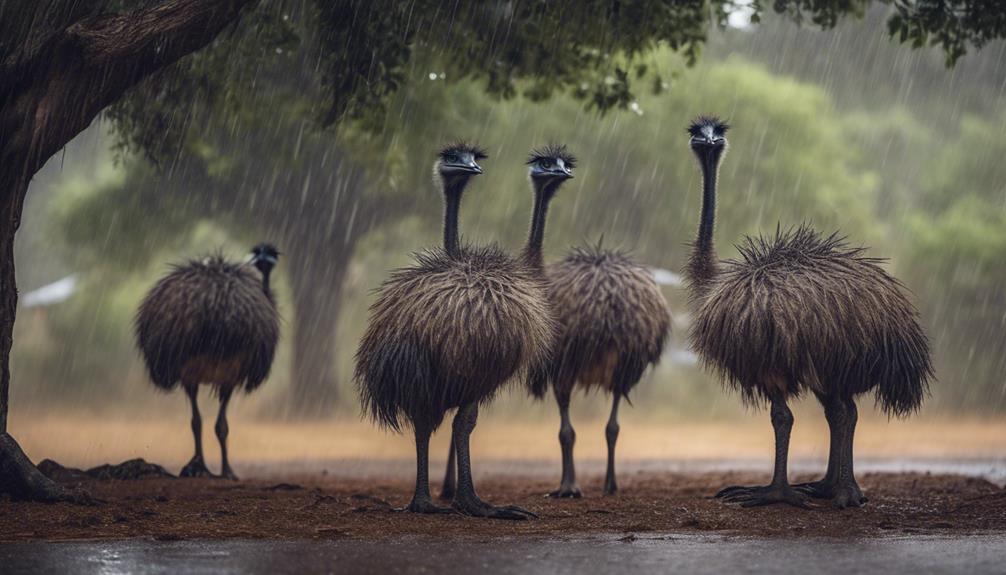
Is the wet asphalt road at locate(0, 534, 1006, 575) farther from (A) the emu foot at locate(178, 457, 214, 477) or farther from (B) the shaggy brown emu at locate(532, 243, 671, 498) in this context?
(A) the emu foot at locate(178, 457, 214, 477)

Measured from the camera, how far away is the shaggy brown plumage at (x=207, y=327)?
1319 centimetres

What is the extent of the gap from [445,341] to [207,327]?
489cm

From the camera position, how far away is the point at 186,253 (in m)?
37.1

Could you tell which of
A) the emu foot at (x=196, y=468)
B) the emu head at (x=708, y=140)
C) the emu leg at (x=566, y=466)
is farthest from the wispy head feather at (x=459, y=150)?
the emu foot at (x=196, y=468)

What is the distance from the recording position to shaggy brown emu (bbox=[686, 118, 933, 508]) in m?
9.49

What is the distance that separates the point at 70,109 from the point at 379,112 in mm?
3721

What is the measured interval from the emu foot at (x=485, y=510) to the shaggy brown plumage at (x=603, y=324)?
6.87 ft

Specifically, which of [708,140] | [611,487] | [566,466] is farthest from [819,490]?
[708,140]

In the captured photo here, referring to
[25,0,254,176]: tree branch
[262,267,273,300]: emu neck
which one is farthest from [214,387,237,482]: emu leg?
[25,0,254,176]: tree branch

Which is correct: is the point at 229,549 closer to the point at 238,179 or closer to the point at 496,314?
the point at 496,314

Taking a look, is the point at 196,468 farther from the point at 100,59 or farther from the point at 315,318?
the point at 315,318

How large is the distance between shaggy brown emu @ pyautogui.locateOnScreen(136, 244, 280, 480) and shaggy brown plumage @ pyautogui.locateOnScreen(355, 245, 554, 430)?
4.06m

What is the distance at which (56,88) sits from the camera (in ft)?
30.8

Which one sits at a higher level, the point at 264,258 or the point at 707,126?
the point at 707,126
